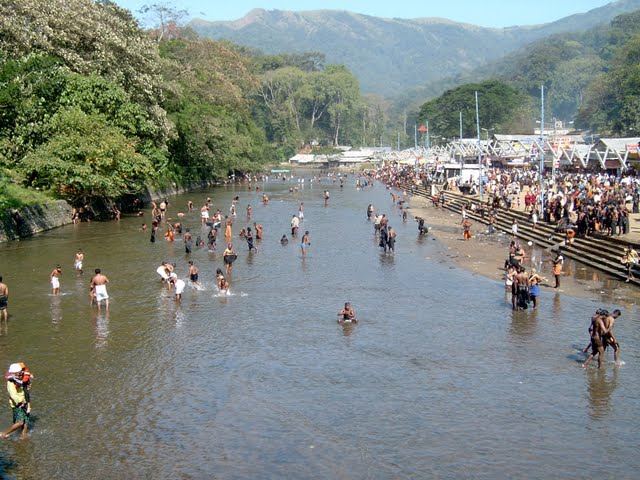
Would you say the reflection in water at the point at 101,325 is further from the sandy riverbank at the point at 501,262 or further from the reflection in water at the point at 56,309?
the sandy riverbank at the point at 501,262

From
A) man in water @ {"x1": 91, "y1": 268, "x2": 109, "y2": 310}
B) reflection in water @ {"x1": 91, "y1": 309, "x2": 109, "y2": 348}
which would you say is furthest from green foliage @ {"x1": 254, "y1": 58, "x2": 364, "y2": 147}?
reflection in water @ {"x1": 91, "y1": 309, "x2": 109, "y2": 348}

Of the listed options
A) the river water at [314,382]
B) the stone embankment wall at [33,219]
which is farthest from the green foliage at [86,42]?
the river water at [314,382]

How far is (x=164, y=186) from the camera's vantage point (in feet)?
195

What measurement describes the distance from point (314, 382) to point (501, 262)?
16.4 metres

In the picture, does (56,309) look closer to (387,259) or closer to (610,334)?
(387,259)

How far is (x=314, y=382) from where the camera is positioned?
48.6 ft

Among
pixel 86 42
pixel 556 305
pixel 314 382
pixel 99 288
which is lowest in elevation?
pixel 556 305

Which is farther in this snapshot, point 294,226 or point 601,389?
point 294,226

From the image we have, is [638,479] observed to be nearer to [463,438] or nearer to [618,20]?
[463,438]

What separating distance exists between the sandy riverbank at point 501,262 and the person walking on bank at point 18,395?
55.2 feet

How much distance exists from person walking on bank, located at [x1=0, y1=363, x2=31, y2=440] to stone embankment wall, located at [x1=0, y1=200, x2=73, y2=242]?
22731 millimetres

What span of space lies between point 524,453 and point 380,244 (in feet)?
71.7

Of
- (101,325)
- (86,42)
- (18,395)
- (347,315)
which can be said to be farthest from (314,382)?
(86,42)

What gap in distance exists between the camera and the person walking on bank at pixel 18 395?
11.7m
